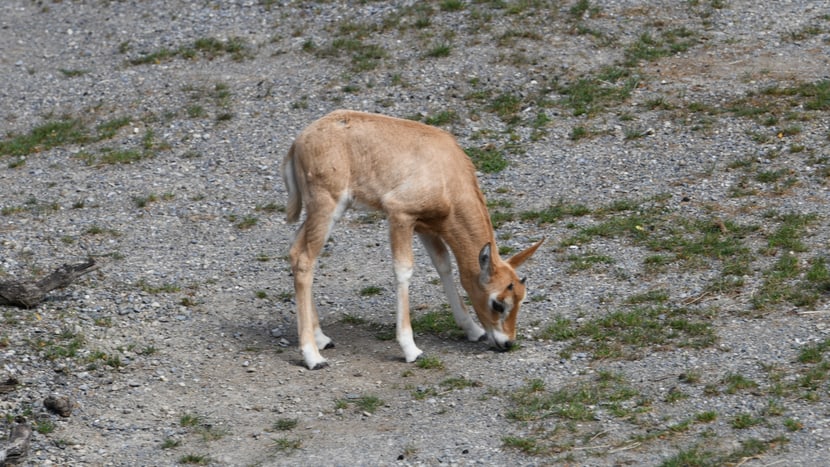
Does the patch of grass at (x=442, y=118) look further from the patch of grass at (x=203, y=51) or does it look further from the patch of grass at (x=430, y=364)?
the patch of grass at (x=430, y=364)

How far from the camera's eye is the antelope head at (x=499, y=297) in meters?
11.5

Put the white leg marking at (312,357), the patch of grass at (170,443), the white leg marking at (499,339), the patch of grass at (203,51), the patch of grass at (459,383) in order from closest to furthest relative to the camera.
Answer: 1. the patch of grass at (170,443)
2. the patch of grass at (459,383)
3. the white leg marking at (312,357)
4. the white leg marking at (499,339)
5. the patch of grass at (203,51)

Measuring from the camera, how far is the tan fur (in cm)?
1154

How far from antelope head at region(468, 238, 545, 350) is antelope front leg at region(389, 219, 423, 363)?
79cm

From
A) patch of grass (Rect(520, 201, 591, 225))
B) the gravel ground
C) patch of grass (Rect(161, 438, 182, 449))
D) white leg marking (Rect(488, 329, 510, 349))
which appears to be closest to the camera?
patch of grass (Rect(161, 438, 182, 449))

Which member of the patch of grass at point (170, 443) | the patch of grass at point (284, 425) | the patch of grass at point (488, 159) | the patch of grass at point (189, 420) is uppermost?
the patch of grass at point (284, 425)

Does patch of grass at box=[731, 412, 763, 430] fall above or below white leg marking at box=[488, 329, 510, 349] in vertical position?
above

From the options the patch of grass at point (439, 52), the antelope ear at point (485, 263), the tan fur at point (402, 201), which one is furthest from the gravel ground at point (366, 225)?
the antelope ear at point (485, 263)

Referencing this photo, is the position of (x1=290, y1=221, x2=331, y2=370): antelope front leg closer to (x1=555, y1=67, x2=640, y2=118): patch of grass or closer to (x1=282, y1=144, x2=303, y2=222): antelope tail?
(x1=282, y1=144, x2=303, y2=222): antelope tail

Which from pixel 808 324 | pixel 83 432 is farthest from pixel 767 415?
pixel 83 432

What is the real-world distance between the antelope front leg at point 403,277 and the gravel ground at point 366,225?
0.21 metres

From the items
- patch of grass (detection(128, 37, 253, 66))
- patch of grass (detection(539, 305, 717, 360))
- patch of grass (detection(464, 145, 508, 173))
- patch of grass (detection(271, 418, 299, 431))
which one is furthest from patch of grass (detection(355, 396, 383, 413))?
patch of grass (detection(128, 37, 253, 66))

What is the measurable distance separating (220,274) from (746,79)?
399 inches

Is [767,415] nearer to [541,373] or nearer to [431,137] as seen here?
[541,373]
